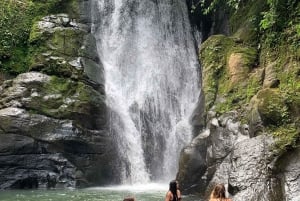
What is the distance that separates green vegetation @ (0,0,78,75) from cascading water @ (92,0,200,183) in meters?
2.67

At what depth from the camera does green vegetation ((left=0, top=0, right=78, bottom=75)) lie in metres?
24.6

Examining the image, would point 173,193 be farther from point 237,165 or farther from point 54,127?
point 54,127

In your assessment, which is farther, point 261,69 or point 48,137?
point 48,137

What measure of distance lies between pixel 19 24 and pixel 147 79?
27.0ft

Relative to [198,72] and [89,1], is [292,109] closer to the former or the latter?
[198,72]

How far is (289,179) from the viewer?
11.5 meters

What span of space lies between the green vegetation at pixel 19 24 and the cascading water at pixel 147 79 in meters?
2.67

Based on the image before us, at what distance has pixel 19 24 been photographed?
26328 millimetres

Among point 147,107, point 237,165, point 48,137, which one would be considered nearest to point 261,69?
point 237,165

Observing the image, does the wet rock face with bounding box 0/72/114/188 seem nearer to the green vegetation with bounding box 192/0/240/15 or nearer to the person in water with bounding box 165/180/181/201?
the green vegetation with bounding box 192/0/240/15

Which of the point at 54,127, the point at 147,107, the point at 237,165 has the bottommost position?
the point at 237,165

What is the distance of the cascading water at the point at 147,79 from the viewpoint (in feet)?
74.8

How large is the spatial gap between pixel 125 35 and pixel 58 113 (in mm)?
9654

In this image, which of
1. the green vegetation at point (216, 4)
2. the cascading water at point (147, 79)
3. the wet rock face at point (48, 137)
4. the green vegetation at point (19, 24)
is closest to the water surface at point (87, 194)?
the wet rock face at point (48, 137)
